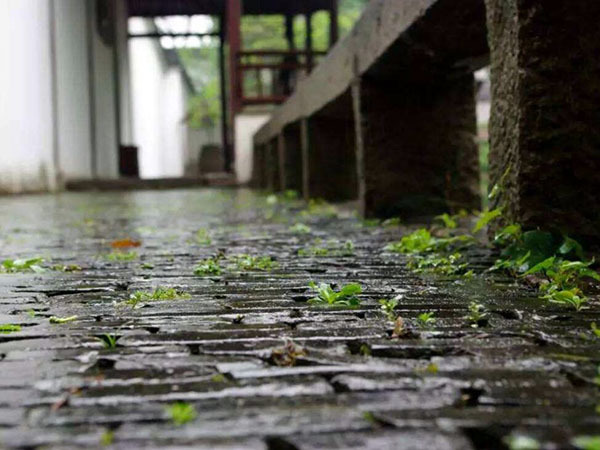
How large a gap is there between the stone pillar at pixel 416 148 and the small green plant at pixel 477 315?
10.8ft

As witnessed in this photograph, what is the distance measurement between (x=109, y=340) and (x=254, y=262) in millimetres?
1522

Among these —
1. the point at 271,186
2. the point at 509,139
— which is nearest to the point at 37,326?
→ the point at 509,139

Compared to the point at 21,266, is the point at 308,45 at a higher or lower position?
higher

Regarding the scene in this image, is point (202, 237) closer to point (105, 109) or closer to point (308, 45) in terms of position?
point (308, 45)

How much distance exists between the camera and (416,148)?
220 inches

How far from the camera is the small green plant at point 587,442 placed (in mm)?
1104

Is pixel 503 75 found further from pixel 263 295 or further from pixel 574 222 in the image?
pixel 263 295

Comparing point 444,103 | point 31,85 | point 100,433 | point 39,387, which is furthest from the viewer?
point 31,85

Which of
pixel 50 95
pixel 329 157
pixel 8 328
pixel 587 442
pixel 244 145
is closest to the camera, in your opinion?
pixel 587 442

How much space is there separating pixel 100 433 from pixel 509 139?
93.8 inches

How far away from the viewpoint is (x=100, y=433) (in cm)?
123

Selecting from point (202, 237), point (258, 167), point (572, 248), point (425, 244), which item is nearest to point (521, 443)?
point (572, 248)

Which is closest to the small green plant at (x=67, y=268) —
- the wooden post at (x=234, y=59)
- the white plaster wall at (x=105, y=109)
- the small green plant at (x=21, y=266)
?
the small green plant at (x=21, y=266)

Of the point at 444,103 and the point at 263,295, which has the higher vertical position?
the point at 444,103
